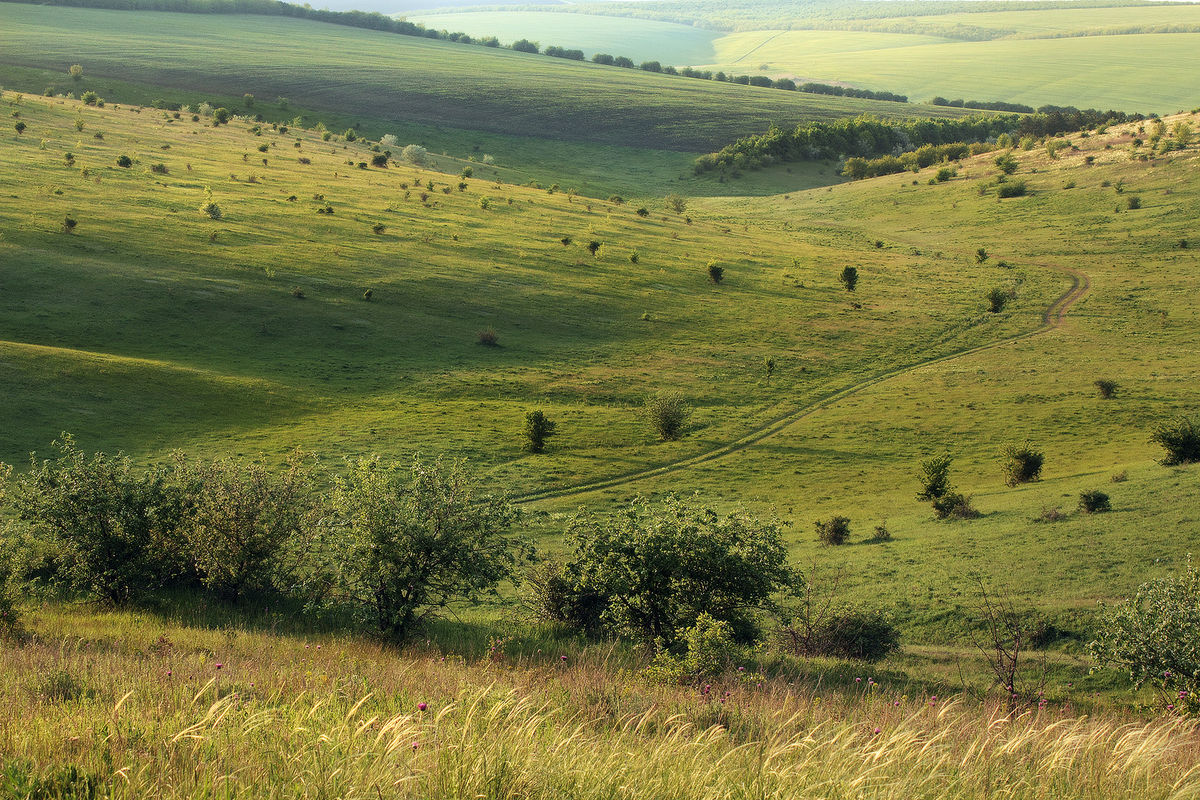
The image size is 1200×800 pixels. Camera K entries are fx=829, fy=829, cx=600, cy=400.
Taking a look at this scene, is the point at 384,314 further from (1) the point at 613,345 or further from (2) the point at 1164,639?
(2) the point at 1164,639

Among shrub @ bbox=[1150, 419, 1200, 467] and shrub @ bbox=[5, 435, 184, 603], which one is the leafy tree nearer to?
shrub @ bbox=[5, 435, 184, 603]

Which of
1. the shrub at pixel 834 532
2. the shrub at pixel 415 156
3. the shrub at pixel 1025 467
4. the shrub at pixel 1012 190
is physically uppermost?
the shrub at pixel 1012 190

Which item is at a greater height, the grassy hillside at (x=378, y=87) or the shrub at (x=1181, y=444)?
the grassy hillside at (x=378, y=87)

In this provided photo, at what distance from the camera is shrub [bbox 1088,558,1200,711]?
1541cm

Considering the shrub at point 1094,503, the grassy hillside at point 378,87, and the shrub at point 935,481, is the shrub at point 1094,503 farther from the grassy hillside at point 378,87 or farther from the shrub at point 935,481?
the grassy hillside at point 378,87

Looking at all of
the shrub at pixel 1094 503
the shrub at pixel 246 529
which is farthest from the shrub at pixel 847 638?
the shrub at pixel 1094 503

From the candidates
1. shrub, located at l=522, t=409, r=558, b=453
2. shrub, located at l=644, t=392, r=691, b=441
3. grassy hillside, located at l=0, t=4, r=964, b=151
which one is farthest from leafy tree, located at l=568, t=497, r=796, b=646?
grassy hillside, located at l=0, t=4, r=964, b=151

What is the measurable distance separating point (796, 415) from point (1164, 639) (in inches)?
1361

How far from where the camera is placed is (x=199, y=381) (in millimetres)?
43344

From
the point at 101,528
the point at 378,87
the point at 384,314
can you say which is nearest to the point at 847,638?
the point at 101,528

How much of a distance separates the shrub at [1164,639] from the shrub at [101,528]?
20.4 m

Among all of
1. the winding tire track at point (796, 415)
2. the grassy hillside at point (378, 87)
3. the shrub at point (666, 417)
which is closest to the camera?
the winding tire track at point (796, 415)

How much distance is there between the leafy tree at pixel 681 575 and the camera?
18.3 meters

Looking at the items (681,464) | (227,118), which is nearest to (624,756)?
(681,464)
